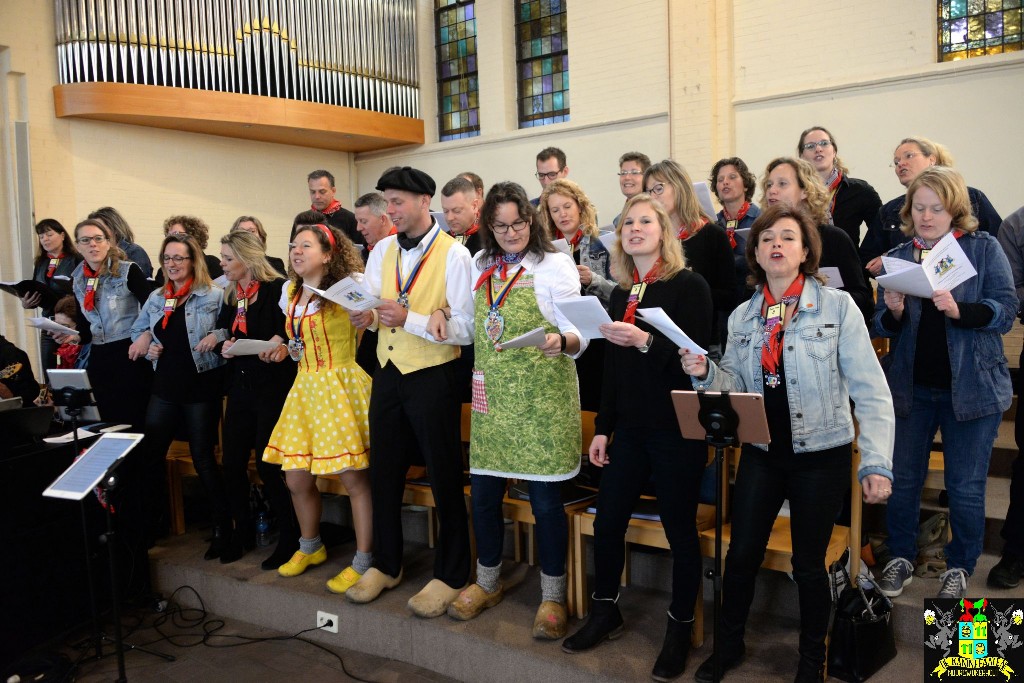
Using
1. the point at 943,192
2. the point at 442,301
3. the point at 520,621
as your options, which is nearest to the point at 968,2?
the point at 943,192

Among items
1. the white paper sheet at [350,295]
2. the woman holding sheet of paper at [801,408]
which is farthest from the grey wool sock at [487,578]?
the white paper sheet at [350,295]

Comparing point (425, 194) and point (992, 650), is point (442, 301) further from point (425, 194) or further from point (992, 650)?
point (992, 650)

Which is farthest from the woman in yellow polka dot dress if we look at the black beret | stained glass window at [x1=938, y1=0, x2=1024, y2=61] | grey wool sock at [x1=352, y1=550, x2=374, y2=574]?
stained glass window at [x1=938, y1=0, x2=1024, y2=61]

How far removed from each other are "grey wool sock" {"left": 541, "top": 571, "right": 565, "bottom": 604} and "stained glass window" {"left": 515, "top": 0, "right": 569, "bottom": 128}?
6.37m

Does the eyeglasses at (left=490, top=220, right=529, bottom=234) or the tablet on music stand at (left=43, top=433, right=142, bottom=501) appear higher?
the eyeglasses at (left=490, top=220, right=529, bottom=234)

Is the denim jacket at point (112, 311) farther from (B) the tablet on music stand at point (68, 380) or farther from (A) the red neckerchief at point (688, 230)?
(A) the red neckerchief at point (688, 230)

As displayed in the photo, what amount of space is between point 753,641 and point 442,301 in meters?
1.72

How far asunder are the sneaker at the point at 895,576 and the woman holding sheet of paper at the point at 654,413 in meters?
0.72

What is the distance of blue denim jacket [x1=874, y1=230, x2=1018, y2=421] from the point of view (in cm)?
289

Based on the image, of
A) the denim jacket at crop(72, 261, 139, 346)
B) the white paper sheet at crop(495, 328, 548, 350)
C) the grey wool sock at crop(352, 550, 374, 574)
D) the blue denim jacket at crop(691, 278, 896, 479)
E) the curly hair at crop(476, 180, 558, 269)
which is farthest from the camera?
the denim jacket at crop(72, 261, 139, 346)

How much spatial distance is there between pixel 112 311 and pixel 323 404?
1727 mm

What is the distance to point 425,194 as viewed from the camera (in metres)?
3.42

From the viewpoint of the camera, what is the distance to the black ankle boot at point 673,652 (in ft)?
9.25

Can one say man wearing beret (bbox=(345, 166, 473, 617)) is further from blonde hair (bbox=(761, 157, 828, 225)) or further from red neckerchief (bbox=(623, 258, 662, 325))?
blonde hair (bbox=(761, 157, 828, 225))
